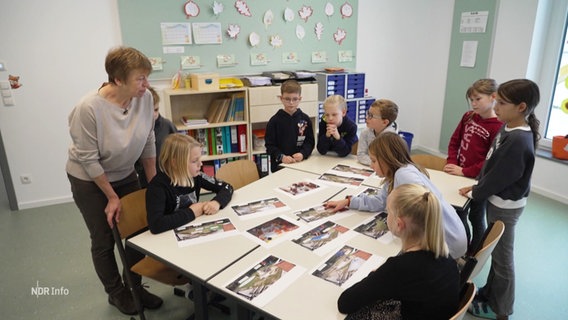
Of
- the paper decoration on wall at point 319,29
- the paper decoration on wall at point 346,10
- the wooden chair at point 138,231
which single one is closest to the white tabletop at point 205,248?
the wooden chair at point 138,231

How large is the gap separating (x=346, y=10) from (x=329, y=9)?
0.24m

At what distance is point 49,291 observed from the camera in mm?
2551

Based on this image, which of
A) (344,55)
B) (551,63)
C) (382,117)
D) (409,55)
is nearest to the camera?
(382,117)

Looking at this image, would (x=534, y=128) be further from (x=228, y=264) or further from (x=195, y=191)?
(x=195, y=191)

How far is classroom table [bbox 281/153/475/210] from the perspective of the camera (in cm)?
217

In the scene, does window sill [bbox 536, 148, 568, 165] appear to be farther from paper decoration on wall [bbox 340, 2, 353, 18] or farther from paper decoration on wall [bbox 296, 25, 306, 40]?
paper decoration on wall [bbox 296, 25, 306, 40]

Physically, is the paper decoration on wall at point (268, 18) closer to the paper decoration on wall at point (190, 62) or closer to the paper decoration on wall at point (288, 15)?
the paper decoration on wall at point (288, 15)

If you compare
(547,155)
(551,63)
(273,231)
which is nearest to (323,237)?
(273,231)

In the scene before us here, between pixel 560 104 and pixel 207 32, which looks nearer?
pixel 207 32

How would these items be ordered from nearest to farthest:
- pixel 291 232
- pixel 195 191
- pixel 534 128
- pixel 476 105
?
1. pixel 291 232
2. pixel 534 128
3. pixel 195 191
4. pixel 476 105

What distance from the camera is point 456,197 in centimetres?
219

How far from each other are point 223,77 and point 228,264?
9.53 feet

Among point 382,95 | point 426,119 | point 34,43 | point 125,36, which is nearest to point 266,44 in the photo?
point 125,36

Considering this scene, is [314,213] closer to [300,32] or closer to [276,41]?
[276,41]
